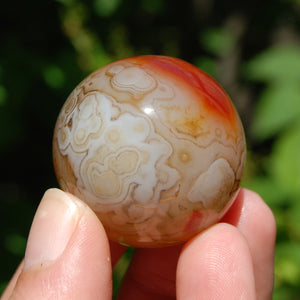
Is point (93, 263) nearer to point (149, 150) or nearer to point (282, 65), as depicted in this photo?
point (149, 150)

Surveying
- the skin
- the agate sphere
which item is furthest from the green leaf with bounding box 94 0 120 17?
the skin

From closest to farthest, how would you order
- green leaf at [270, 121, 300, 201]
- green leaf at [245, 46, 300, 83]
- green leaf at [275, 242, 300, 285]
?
green leaf at [275, 242, 300, 285]
green leaf at [270, 121, 300, 201]
green leaf at [245, 46, 300, 83]

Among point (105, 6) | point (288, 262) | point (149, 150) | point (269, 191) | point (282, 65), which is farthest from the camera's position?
point (282, 65)

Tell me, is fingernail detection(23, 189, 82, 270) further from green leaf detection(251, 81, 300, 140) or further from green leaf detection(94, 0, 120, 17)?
green leaf detection(251, 81, 300, 140)

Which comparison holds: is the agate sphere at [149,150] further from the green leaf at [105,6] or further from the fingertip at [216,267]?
the green leaf at [105,6]

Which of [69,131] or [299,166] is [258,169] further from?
[69,131]

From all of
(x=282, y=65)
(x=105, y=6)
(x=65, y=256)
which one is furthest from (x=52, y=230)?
(x=282, y=65)

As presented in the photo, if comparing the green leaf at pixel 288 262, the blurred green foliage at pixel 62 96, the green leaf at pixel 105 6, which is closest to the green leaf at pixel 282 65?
the blurred green foliage at pixel 62 96

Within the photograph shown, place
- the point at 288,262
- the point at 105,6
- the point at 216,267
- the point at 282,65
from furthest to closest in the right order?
the point at 282,65 → the point at 288,262 → the point at 105,6 → the point at 216,267
